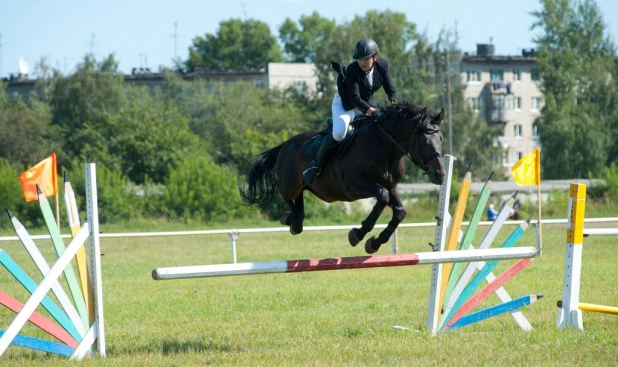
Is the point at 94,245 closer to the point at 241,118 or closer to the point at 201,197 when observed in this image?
the point at 201,197

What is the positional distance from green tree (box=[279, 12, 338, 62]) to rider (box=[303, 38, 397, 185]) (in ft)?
285

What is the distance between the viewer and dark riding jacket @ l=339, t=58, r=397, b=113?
8.33 meters

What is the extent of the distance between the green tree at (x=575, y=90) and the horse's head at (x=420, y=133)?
4236 centimetres

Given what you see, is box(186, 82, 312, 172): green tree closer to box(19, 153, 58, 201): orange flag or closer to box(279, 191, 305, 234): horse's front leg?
box(19, 153, 58, 201): orange flag

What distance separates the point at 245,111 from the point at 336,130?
51.2 metres

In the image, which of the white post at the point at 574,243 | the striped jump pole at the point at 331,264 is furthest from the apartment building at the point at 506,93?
the striped jump pole at the point at 331,264

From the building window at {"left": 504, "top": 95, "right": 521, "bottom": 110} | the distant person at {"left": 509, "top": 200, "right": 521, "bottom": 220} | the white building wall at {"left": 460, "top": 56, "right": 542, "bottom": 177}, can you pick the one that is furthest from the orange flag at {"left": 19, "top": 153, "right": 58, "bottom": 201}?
the building window at {"left": 504, "top": 95, "right": 521, "bottom": 110}

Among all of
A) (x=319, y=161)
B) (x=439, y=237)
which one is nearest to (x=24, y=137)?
(x=319, y=161)

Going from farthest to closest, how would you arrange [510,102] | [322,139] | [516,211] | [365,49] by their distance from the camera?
[510,102]
[516,211]
[322,139]
[365,49]

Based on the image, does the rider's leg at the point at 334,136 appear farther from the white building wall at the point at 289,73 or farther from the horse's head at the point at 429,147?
the white building wall at the point at 289,73

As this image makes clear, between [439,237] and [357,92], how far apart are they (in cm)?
160

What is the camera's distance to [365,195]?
805 centimetres

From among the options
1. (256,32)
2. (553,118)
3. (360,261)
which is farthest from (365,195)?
(256,32)

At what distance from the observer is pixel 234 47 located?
9525 centimetres
